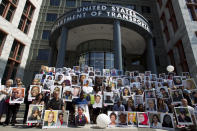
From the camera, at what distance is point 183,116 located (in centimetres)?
526

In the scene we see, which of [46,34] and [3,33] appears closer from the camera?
[3,33]

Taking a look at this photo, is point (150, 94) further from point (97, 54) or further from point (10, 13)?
point (10, 13)

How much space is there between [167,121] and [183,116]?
0.70 metres

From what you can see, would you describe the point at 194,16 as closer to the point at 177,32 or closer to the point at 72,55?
the point at 177,32

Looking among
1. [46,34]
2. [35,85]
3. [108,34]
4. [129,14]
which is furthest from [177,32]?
[46,34]

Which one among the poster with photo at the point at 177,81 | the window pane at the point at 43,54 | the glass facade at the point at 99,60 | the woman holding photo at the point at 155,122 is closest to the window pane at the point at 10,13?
Result: the window pane at the point at 43,54

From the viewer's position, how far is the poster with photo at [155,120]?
17.9 ft

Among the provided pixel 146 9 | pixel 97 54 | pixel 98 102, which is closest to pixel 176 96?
pixel 98 102

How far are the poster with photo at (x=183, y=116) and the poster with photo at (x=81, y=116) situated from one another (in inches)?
157

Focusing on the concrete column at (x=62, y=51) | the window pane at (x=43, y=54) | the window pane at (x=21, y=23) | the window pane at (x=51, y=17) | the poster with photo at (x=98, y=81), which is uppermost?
the window pane at (x=51, y=17)

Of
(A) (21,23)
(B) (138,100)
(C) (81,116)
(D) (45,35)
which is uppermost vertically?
(D) (45,35)

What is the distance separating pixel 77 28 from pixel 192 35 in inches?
628

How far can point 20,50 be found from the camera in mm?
20719

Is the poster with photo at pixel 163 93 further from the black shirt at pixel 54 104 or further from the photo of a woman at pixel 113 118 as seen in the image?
the black shirt at pixel 54 104
